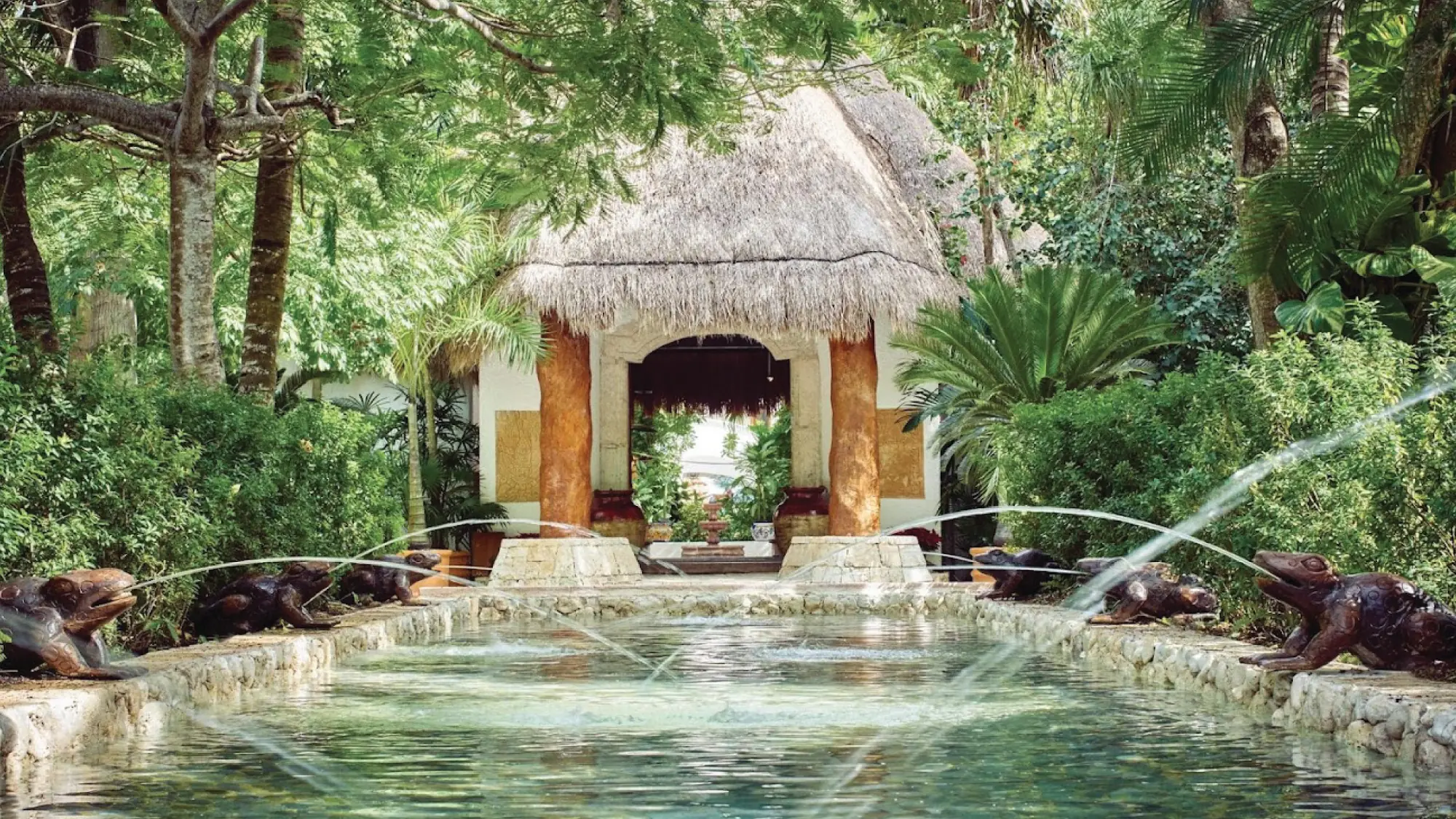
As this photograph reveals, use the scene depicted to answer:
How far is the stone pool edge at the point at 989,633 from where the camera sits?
4.92 metres

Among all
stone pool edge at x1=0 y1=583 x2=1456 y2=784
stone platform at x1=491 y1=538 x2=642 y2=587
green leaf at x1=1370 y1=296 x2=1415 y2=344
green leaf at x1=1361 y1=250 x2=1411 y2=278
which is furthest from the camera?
stone platform at x1=491 y1=538 x2=642 y2=587

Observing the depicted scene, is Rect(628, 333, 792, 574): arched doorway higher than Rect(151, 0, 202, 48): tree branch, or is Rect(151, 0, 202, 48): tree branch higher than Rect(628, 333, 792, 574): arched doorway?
Rect(151, 0, 202, 48): tree branch

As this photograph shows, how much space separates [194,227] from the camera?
30.3 feet

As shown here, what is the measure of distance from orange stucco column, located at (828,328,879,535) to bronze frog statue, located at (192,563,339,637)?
8122 millimetres

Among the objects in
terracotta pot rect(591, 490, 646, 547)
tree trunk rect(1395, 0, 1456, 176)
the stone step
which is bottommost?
the stone step

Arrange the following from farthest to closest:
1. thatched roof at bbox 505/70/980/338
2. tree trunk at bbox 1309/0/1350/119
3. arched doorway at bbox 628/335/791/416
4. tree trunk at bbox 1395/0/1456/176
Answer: arched doorway at bbox 628/335/791/416 → thatched roof at bbox 505/70/980/338 → tree trunk at bbox 1309/0/1350/119 → tree trunk at bbox 1395/0/1456/176

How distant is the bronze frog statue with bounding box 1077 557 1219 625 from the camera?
859 cm

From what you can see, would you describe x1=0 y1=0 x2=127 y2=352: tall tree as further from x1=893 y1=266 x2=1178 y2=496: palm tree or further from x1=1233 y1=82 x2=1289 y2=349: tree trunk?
x1=893 y1=266 x2=1178 y2=496: palm tree

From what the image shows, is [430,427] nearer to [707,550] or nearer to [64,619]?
[707,550]

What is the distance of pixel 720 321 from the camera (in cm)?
1614

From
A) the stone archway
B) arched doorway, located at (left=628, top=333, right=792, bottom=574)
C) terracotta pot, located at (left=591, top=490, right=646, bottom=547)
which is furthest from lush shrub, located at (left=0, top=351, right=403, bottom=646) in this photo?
arched doorway, located at (left=628, top=333, right=792, bottom=574)

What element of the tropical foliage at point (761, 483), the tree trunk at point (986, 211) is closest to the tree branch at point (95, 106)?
the tree trunk at point (986, 211)

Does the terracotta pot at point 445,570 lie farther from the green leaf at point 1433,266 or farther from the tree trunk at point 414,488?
the green leaf at point 1433,266

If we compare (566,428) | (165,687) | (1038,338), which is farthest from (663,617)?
(165,687)
